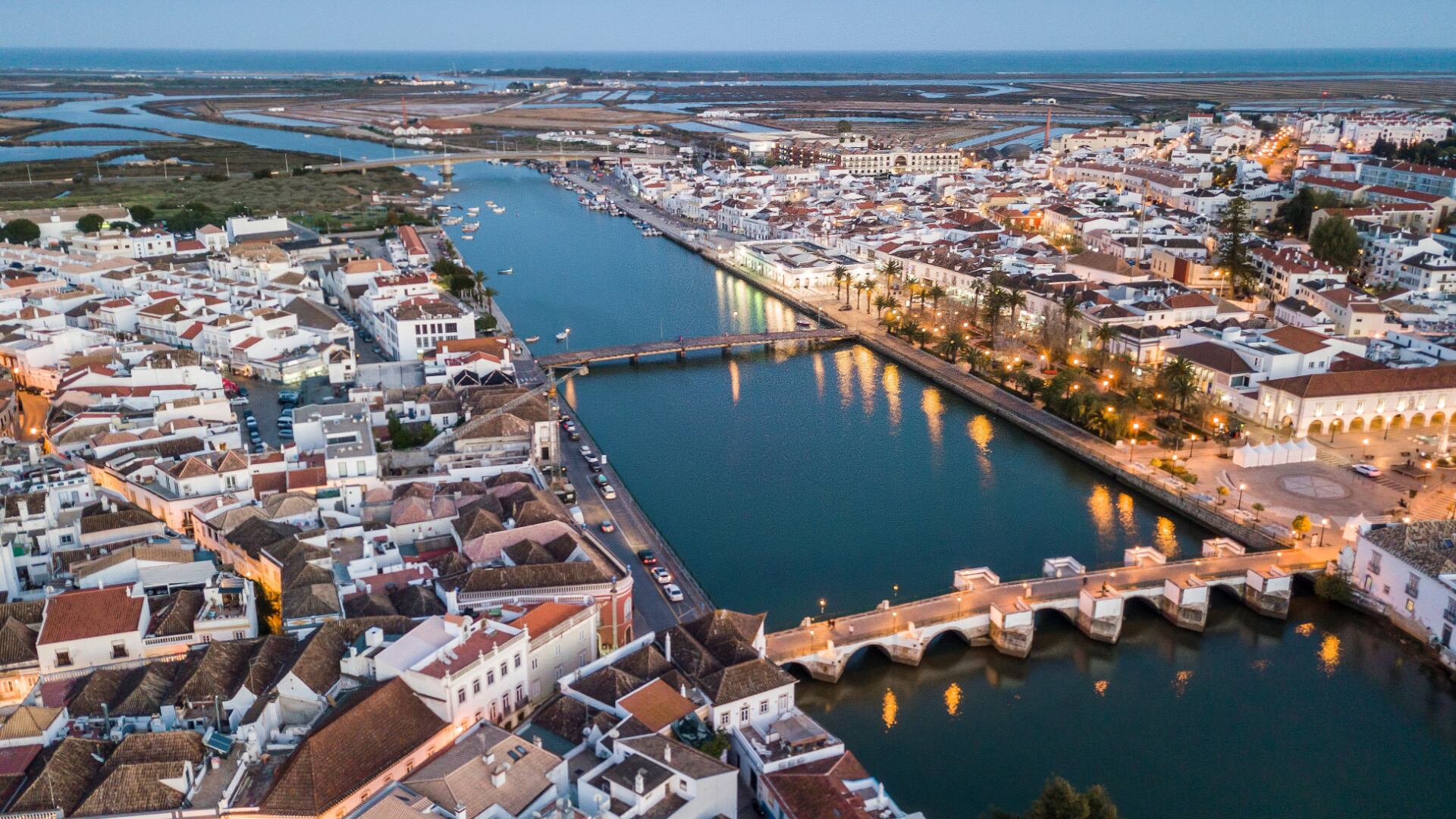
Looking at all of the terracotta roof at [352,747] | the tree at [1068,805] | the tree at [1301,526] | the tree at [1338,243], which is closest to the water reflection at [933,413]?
the tree at [1301,526]

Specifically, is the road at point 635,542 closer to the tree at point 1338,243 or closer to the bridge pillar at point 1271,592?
the bridge pillar at point 1271,592

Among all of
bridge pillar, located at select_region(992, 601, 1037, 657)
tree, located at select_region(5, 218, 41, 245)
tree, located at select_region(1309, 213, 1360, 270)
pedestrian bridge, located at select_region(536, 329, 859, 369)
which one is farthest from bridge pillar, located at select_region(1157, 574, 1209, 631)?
tree, located at select_region(5, 218, 41, 245)

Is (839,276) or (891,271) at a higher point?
(891,271)

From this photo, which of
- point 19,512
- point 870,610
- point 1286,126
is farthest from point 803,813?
point 1286,126

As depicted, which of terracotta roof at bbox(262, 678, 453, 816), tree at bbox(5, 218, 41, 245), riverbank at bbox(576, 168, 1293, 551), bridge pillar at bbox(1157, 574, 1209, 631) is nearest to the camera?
terracotta roof at bbox(262, 678, 453, 816)

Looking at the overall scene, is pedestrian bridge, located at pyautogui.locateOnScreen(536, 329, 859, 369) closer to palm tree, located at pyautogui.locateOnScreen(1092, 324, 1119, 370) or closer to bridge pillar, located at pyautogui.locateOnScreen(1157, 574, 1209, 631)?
palm tree, located at pyautogui.locateOnScreen(1092, 324, 1119, 370)

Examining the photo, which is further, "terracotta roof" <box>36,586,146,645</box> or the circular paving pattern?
the circular paving pattern

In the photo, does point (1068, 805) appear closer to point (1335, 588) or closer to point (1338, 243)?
point (1335, 588)

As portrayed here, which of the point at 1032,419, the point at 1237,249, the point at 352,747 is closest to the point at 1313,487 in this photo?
the point at 1032,419
